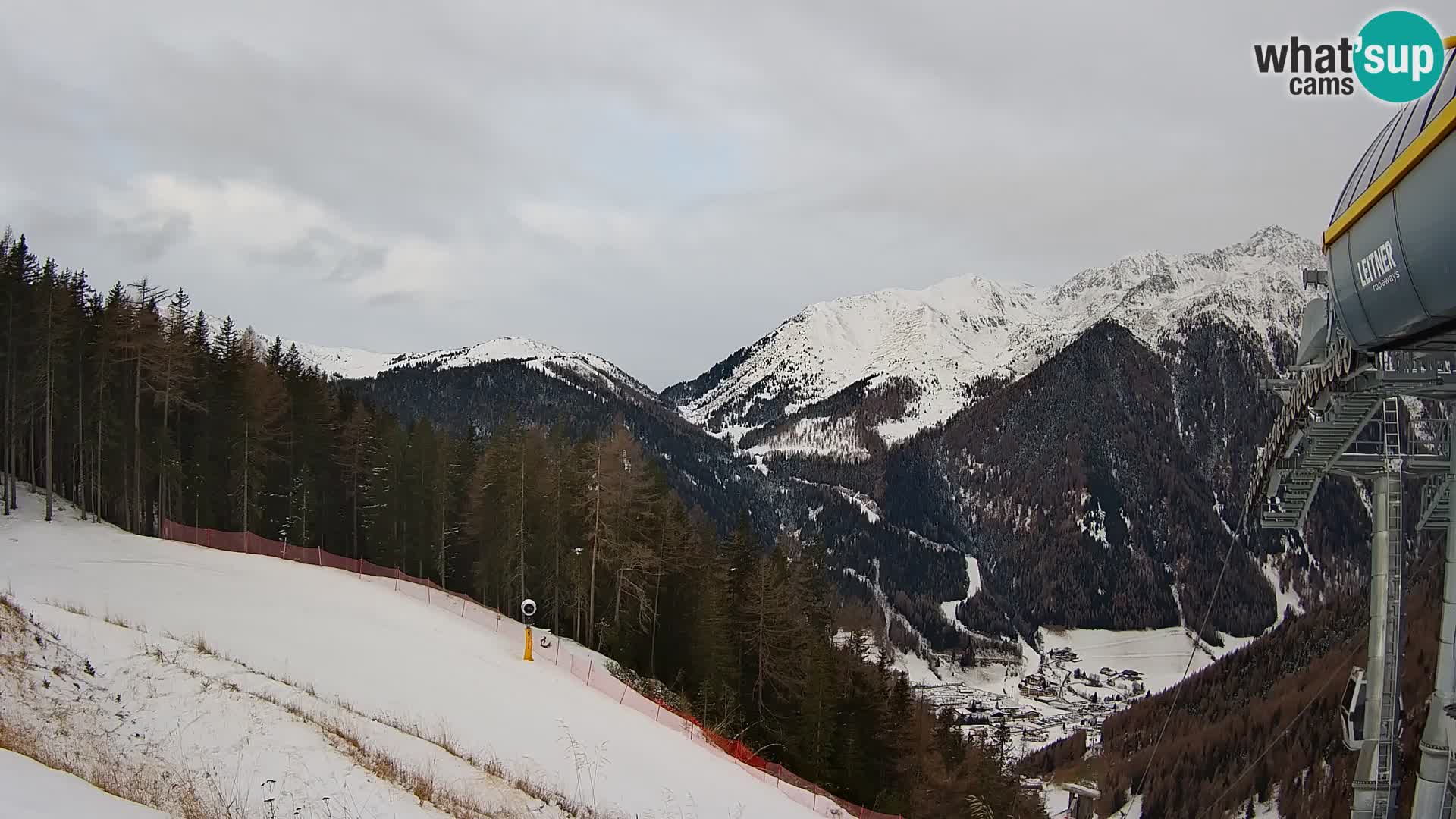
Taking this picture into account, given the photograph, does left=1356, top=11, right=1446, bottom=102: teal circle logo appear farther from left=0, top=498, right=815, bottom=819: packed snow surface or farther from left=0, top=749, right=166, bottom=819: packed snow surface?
left=0, top=749, right=166, bottom=819: packed snow surface

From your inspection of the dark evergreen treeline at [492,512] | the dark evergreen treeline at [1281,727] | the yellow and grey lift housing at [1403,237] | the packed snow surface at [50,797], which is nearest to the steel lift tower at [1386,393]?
the yellow and grey lift housing at [1403,237]

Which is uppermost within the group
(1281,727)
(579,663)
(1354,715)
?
(1354,715)

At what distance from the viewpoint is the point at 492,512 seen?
43188mm

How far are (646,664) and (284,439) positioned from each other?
2291 centimetres

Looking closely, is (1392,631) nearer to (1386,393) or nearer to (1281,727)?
(1386,393)

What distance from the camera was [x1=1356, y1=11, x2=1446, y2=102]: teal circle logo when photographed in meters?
12.4

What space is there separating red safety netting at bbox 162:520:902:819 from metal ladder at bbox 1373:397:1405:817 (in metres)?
10.5

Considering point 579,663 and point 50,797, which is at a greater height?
point 50,797

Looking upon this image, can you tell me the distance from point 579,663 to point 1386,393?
23.0 m

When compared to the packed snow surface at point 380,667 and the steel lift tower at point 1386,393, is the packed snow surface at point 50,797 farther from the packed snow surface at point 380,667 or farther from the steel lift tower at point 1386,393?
the steel lift tower at point 1386,393

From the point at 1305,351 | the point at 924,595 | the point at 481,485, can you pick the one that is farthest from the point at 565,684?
the point at 924,595

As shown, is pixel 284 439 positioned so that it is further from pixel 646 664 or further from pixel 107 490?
pixel 646 664

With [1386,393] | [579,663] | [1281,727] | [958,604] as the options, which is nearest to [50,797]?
[1386,393]

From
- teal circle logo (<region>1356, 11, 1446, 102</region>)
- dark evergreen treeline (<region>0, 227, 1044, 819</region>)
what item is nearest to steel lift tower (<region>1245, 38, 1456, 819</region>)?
teal circle logo (<region>1356, 11, 1446, 102</region>)
